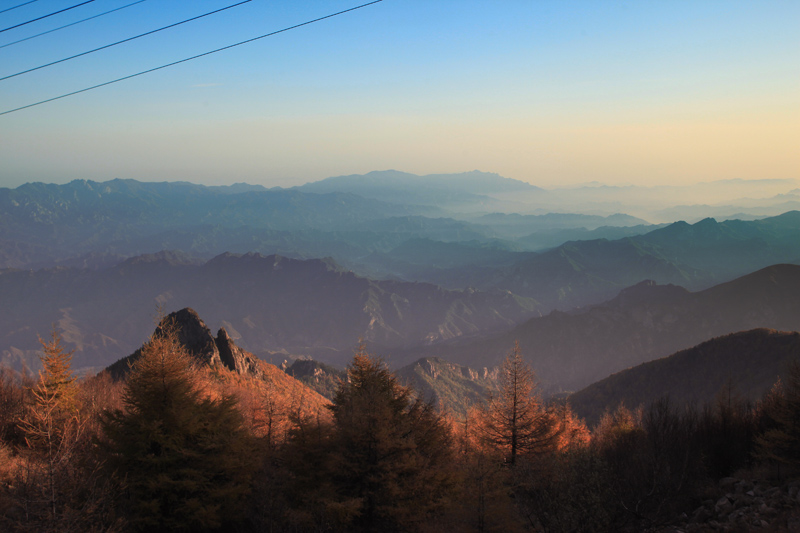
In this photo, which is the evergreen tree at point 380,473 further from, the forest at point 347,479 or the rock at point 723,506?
the rock at point 723,506

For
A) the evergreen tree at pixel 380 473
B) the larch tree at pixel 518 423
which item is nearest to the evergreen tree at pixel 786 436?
the larch tree at pixel 518 423

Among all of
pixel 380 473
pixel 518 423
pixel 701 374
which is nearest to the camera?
pixel 380 473

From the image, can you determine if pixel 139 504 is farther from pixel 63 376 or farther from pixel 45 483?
pixel 63 376

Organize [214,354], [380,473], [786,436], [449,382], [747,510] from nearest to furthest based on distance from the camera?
[747,510] < [380,473] < [786,436] < [214,354] < [449,382]

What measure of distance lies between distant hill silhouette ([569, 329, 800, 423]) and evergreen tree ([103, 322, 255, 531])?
309ft

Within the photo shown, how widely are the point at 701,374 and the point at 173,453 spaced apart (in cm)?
11453

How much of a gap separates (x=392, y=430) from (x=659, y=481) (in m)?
11.9

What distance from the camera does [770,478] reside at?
25438mm

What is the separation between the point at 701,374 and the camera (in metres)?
105

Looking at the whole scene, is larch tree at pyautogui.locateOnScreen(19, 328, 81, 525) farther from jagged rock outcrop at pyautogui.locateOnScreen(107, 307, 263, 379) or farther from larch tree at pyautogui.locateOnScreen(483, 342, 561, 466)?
jagged rock outcrop at pyautogui.locateOnScreen(107, 307, 263, 379)

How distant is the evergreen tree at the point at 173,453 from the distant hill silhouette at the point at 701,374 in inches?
3714

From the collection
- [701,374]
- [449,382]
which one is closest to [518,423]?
[701,374]

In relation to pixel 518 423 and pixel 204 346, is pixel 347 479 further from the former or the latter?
pixel 204 346

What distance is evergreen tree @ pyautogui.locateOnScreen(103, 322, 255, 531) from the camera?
70.4ft
